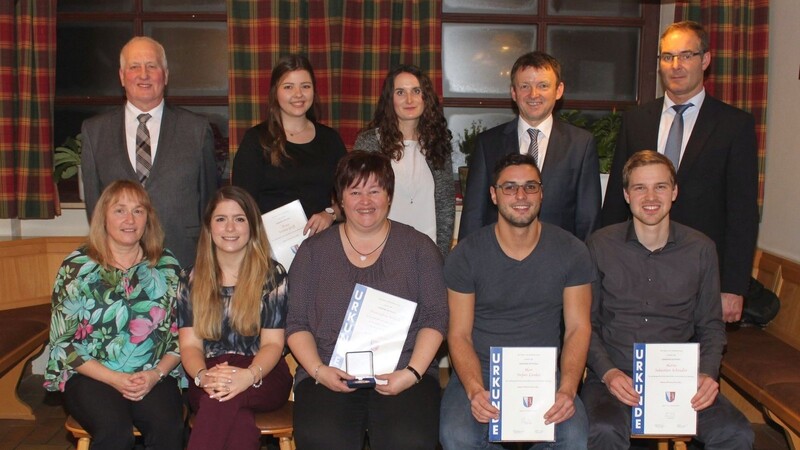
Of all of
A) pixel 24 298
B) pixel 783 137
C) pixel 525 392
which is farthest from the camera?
pixel 24 298

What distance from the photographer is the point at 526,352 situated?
9.45 feet

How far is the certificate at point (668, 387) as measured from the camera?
2957 millimetres

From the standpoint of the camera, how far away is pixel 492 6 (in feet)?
17.3

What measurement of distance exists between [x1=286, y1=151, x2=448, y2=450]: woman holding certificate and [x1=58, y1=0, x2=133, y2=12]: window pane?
275 cm

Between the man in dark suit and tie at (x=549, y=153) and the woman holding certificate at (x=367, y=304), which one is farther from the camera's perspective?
the man in dark suit and tie at (x=549, y=153)

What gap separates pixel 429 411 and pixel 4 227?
3.33 m

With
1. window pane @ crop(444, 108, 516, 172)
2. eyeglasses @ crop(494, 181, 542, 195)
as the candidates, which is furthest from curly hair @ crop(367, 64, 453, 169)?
window pane @ crop(444, 108, 516, 172)

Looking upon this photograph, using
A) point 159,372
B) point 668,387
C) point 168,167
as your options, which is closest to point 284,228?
point 168,167

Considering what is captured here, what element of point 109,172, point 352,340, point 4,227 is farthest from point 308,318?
point 4,227

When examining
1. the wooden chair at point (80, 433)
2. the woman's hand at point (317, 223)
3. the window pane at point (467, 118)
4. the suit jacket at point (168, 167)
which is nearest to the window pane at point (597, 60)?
the window pane at point (467, 118)

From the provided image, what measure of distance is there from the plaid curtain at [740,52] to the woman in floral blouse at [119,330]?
343cm

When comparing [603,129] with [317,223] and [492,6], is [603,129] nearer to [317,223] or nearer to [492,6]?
[492,6]

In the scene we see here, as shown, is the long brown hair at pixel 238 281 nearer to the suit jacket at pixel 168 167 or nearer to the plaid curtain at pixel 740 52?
the suit jacket at pixel 168 167

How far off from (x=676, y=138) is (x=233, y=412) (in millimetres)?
2212
